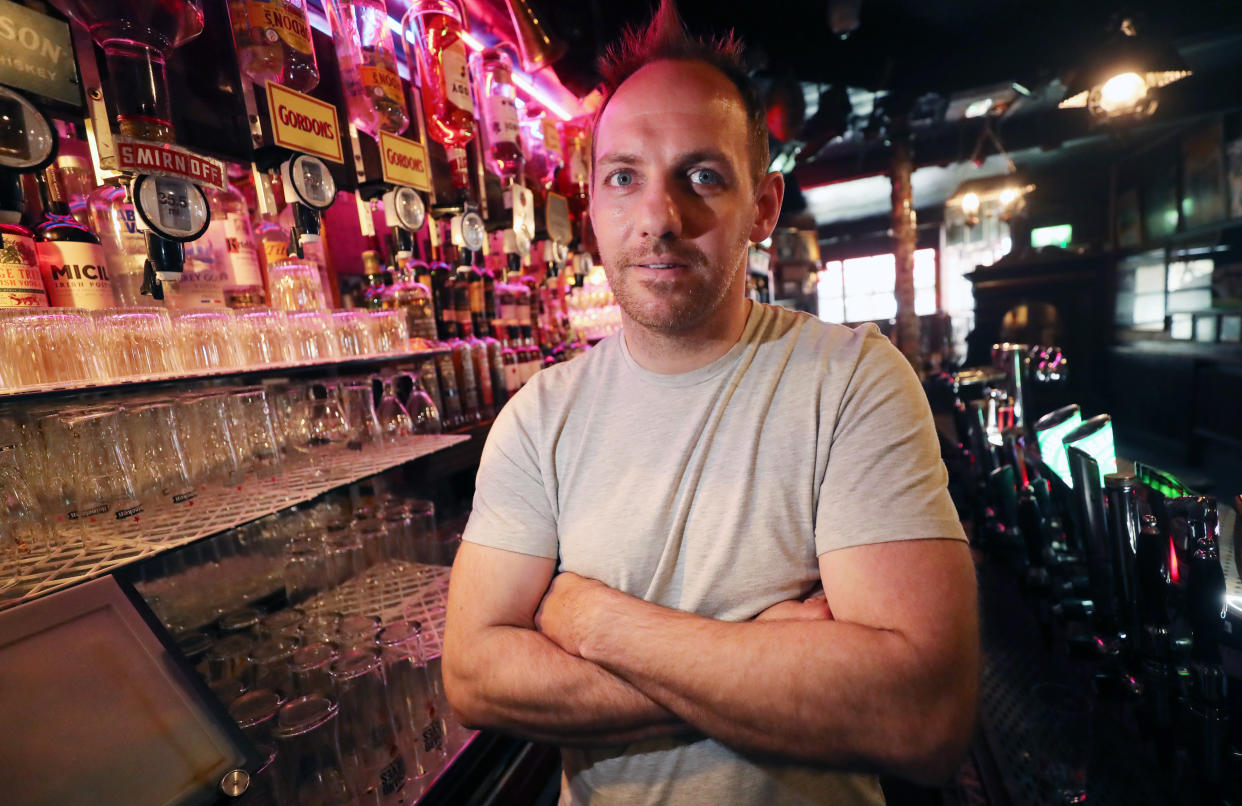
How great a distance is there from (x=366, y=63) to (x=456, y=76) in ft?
1.27

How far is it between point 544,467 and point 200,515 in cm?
71

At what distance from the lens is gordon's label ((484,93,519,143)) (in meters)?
2.25

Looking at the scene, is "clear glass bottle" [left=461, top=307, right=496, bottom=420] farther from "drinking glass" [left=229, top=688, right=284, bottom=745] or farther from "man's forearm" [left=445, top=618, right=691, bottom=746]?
"man's forearm" [left=445, top=618, right=691, bottom=746]

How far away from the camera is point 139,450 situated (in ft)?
4.02

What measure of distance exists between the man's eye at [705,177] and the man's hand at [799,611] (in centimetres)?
77

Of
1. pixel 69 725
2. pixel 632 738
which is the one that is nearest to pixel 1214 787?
pixel 632 738

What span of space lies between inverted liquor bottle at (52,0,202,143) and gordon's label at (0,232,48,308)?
0.28 meters

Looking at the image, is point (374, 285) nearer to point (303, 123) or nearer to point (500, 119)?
point (303, 123)

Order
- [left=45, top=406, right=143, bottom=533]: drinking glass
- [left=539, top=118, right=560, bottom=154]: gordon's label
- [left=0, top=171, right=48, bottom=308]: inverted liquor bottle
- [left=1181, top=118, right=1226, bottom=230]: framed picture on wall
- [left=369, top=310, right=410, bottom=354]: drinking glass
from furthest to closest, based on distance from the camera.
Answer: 1. [left=1181, top=118, right=1226, bottom=230]: framed picture on wall
2. [left=539, top=118, right=560, bottom=154]: gordon's label
3. [left=369, top=310, right=410, bottom=354]: drinking glass
4. [left=45, top=406, right=143, bottom=533]: drinking glass
5. [left=0, top=171, right=48, bottom=308]: inverted liquor bottle

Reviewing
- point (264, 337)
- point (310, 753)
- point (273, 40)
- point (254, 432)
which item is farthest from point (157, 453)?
point (273, 40)

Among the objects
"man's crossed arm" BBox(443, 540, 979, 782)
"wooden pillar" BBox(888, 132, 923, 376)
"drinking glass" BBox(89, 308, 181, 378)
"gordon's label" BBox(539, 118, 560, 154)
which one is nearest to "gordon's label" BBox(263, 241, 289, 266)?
"drinking glass" BBox(89, 308, 181, 378)

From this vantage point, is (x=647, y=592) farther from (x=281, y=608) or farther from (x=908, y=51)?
(x=908, y=51)

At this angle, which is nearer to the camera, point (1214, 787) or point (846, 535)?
point (846, 535)

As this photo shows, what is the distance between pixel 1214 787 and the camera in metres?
1.21
